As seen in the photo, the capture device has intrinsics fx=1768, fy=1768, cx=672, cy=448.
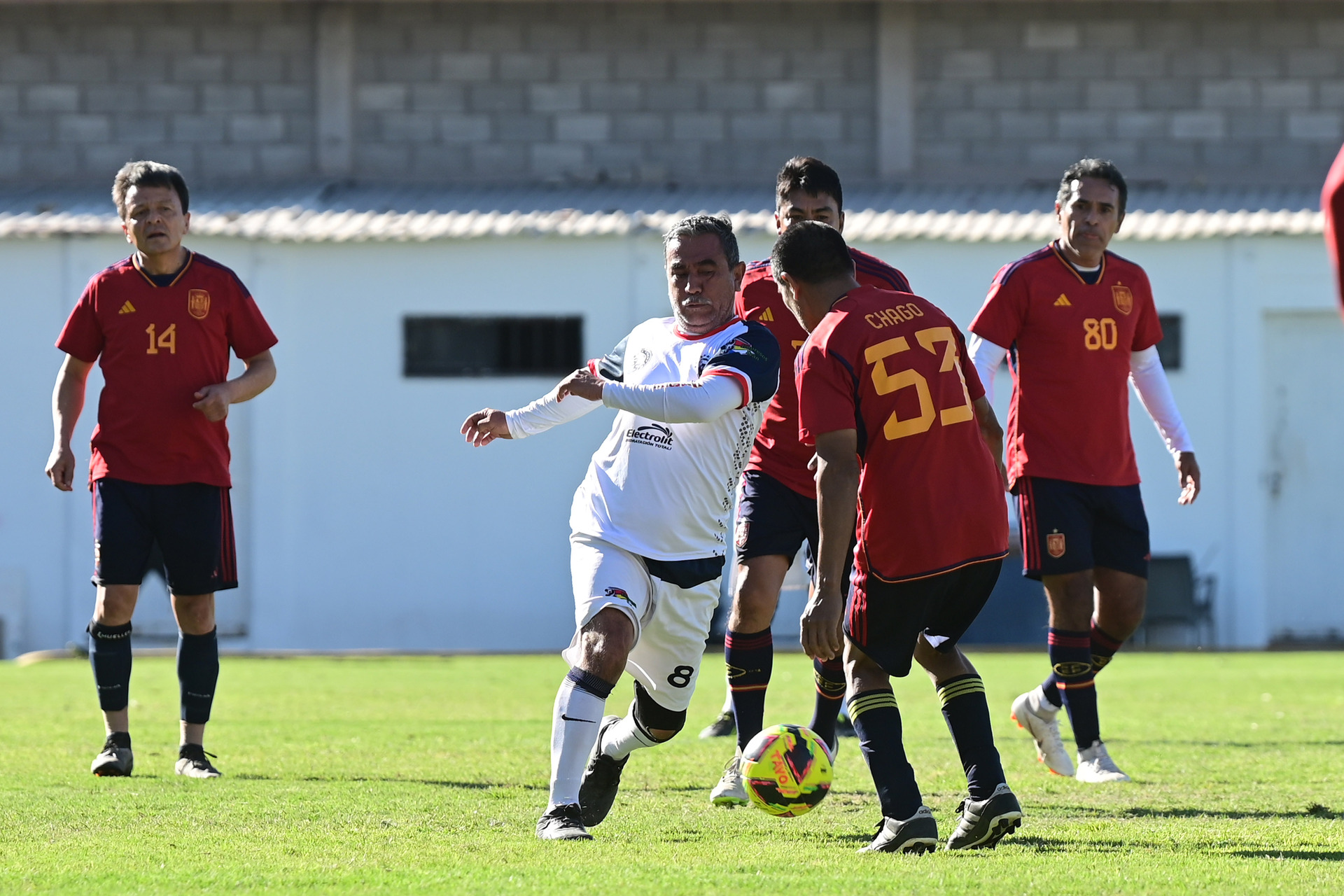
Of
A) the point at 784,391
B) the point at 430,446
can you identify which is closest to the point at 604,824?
the point at 784,391

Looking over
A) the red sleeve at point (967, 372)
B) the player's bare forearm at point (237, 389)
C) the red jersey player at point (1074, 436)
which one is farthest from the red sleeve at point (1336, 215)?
the player's bare forearm at point (237, 389)

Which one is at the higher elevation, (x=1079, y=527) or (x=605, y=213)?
(x=605, y=213)

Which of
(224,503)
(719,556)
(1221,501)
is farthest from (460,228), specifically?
(719,556)

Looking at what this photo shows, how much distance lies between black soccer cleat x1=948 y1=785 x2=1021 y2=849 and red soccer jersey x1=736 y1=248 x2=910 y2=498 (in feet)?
5.24

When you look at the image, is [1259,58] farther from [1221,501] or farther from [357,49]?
[357,49]

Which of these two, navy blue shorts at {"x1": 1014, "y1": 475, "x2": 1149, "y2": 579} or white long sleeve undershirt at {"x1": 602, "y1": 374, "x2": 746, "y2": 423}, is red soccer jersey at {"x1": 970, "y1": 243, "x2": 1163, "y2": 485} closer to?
navy blue shorts at {"x1": 1014, "y1": 475, "x2": 1149, "y2": 579}

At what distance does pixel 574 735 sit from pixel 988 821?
125 cm

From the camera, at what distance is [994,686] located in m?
11.8

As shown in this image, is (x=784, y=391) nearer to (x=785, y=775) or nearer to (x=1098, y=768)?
(x=785, y=775)

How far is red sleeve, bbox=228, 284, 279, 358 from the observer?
730cm

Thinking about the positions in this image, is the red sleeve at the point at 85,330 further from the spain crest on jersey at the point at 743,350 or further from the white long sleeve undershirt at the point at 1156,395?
the white long sleeve undershirt at the point at 1156,395

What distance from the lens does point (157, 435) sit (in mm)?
7086

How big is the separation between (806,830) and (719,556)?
35.9 inches

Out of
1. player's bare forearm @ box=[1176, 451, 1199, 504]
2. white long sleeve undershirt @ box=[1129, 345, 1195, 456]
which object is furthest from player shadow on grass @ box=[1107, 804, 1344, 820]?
white long sleeve undershirt @ box=[1129, 345, 1195, 456]
